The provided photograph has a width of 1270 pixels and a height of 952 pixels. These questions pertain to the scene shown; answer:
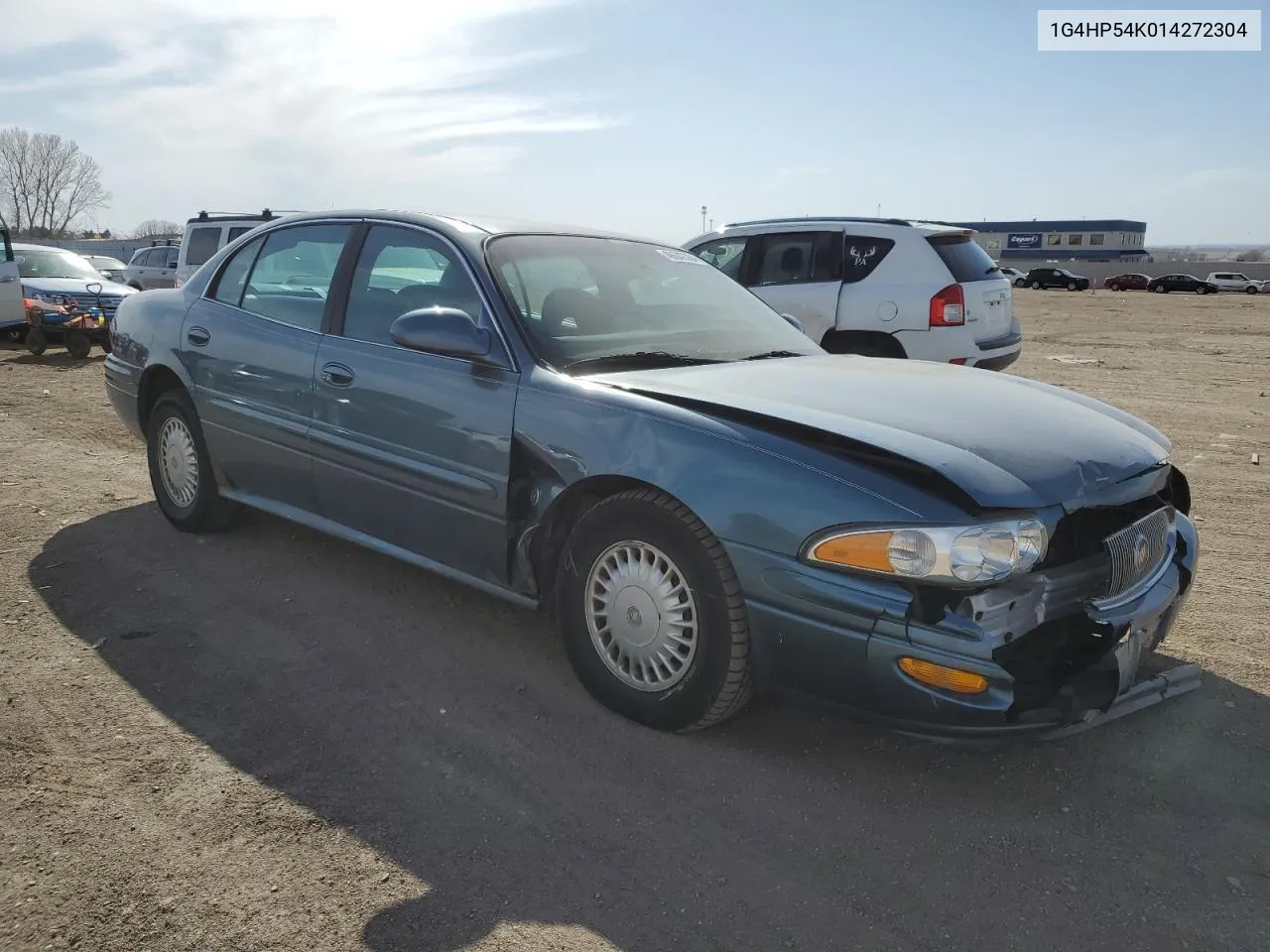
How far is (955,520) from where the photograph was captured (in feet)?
8.79

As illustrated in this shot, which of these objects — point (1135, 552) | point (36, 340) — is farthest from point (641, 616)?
point (36, 340)

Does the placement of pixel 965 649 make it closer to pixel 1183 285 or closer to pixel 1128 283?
pixel 1183 285

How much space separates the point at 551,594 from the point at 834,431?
1.20 m

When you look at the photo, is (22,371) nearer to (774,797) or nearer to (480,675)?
(480,675)

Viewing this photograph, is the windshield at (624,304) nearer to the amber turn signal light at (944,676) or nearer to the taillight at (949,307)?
the amber turn signal light at (944,676)

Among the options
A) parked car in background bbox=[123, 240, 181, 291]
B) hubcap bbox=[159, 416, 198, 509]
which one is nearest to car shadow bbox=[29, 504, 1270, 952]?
hubcap bbox=[159, 416, 198, 509]

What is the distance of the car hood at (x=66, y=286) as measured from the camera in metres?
14.7

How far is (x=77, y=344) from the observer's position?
14.0 m

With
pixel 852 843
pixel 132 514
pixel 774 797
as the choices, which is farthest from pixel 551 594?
pixel 132 514

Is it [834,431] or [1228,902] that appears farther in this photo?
[834,431]

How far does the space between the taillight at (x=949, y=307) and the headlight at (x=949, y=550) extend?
18.9 feet

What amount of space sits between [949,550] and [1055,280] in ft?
204

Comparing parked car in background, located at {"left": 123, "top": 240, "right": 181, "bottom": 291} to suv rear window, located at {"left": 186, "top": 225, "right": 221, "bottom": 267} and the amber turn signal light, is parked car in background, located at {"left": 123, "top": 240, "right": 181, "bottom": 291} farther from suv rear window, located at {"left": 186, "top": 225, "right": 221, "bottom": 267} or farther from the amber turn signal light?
the amber turn signal light

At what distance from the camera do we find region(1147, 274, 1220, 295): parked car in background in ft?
184
